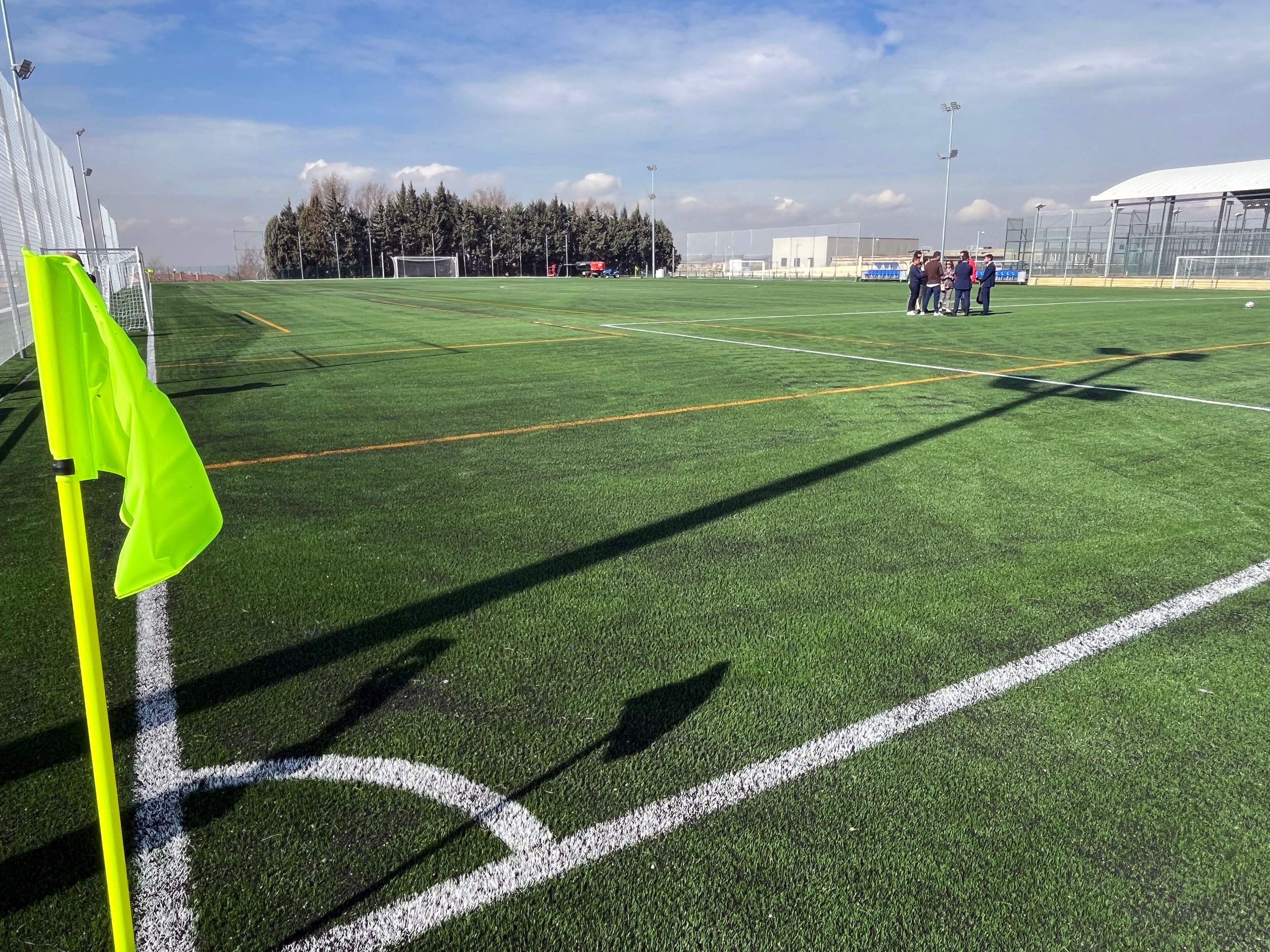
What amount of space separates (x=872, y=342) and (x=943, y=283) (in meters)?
9.18

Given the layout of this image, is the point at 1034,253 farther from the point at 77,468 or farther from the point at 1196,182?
the point at 77,468

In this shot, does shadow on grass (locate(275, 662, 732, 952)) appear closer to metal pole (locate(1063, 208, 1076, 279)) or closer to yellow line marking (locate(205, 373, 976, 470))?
yellow line marking (locate(205, 373, 976, 470))

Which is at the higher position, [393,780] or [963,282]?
[963,282]

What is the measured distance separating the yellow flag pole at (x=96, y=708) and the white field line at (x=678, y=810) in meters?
0.43

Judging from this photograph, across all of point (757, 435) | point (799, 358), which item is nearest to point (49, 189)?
point (799, 358)

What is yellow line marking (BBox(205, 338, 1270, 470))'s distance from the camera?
6824 mm

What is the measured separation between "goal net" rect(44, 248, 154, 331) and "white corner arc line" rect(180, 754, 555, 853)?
1416cm

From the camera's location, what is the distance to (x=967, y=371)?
37.8 feet

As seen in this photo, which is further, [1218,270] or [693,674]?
[1218,270]

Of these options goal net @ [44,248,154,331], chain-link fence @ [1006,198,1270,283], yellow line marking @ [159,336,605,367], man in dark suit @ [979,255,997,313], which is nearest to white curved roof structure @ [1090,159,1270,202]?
chain-link fence @ [1006,198,1270,283]

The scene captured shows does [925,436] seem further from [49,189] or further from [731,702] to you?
[49,189]

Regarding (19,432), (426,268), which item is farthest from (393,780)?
(426,268)

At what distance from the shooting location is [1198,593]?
404 centimetres

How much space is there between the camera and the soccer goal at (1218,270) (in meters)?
41.0
